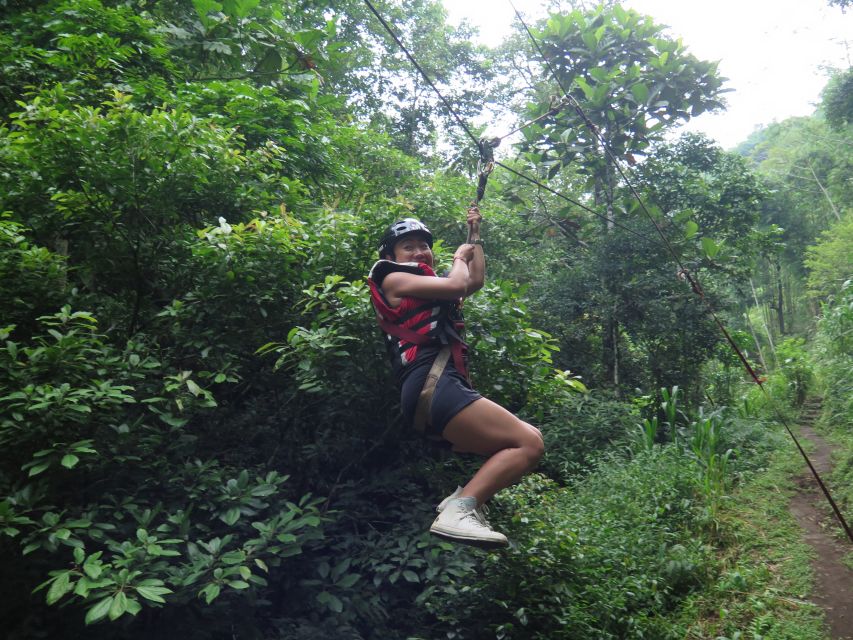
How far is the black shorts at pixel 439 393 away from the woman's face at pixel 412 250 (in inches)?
22.2

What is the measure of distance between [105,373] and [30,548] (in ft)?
2.92

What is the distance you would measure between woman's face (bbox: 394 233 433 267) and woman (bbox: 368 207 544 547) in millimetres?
102

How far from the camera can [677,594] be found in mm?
4277

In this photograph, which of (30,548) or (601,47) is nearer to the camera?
(30,548)

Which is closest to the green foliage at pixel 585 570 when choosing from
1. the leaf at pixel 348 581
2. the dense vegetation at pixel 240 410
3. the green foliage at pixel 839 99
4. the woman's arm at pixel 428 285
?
the dense vegetation at pixel 240 410

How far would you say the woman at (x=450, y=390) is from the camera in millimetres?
2752

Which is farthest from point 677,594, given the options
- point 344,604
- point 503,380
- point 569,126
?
point 569,126

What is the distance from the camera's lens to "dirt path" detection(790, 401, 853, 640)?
3816 mm

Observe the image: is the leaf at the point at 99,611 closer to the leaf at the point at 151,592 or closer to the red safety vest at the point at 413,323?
the leaf at the point at 151,592

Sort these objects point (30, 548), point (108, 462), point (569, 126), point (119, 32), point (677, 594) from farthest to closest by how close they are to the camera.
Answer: point (569, 126) → point (119, 32) → point (677, 594) → point (108, 462) → point (30, 548)

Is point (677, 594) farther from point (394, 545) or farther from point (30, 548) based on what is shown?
point (30, 548)

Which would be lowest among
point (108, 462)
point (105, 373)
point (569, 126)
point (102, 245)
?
point (108, 462)

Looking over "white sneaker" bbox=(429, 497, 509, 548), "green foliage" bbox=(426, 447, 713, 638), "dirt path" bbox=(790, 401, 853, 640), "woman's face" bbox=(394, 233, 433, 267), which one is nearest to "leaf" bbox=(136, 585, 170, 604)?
"white sneaker" bbox=(429, 497, 509, 548)

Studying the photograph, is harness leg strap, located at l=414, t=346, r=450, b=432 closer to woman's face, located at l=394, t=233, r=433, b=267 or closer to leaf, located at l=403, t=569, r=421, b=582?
woman's face, located at l=394, t=233, r=433, b=267
